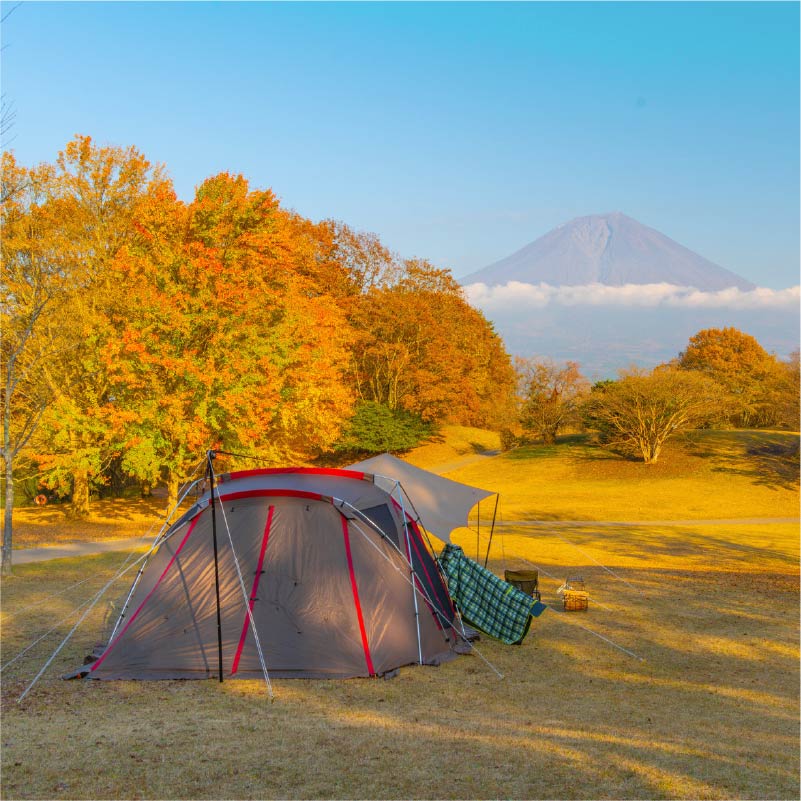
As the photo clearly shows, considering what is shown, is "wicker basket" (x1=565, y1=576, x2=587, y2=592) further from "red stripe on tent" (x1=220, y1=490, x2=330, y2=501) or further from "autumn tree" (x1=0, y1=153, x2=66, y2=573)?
"autumn tree" (x1=0, y1=153, x2=66, y2=573)

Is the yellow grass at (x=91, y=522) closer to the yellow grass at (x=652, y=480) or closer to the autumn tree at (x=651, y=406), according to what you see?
the yellow grass at (x=652, y=480)

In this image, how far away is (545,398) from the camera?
1997 inches

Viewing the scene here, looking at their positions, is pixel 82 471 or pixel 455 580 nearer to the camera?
pixel 455 580

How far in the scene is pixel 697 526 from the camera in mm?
28828

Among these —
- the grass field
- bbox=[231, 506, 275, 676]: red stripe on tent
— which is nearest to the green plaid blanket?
the grass field

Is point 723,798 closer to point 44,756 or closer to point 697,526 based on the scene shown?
point 44,756

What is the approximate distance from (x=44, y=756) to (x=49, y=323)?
48.5ft

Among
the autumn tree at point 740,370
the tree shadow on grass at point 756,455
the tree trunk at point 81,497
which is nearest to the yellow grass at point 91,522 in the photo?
the tree trunk at point 81,497

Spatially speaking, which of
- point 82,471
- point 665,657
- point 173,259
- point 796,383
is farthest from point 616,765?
point 796,383

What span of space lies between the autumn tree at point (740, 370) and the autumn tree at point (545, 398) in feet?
28.1

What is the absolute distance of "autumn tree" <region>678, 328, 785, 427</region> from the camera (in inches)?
1918

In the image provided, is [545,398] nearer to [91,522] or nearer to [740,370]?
[740,370]

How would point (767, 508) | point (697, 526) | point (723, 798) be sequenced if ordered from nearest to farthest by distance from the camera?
point (723, 798) → point (697, 526) → point (767, 508)

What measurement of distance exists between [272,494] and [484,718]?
4.14 metres
